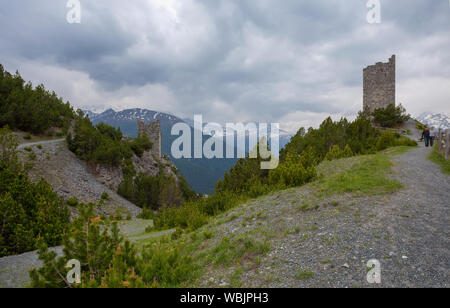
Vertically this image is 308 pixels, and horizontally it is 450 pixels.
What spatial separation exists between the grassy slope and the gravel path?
0.03 m

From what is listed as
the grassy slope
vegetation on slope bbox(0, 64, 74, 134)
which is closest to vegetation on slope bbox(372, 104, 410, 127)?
the grassy slope

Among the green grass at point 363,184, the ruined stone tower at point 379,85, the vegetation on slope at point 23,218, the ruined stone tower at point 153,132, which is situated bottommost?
the vegetation on slope at point 23,218

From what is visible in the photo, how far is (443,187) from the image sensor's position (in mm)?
7652

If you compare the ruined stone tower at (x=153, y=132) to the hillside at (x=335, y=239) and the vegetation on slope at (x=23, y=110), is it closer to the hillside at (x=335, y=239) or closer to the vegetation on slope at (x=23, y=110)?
the vegetation on slope at (x=23, y=110)

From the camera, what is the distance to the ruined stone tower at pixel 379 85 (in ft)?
113

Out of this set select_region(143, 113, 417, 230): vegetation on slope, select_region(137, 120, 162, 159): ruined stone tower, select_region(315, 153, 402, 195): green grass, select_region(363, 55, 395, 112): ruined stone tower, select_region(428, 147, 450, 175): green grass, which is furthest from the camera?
select_region(137, 120, 162, 159): ruined stone tower

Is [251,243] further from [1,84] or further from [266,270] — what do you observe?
[1,84]

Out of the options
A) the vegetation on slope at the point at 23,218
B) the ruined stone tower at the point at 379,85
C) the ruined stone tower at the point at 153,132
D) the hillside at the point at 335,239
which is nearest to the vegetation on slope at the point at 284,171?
the hillside at the point at 335,239

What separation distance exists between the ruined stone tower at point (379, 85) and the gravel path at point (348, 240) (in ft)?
107

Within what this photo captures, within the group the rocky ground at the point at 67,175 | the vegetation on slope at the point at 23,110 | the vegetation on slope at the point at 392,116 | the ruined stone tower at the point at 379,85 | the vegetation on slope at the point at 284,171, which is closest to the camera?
the vegetation on slope at the point at 284,171

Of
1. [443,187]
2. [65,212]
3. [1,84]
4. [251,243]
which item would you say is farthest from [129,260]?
[1,84]

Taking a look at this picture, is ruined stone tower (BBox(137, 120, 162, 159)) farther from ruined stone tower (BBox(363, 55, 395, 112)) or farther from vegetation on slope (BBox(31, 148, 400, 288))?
vegetation on slope (BBox(31, 148, 400, 288))

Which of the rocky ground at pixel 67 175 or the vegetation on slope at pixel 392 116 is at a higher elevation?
the vegetation on slope at pixel 392 116

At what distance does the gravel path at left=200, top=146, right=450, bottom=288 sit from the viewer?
344 centimetres
